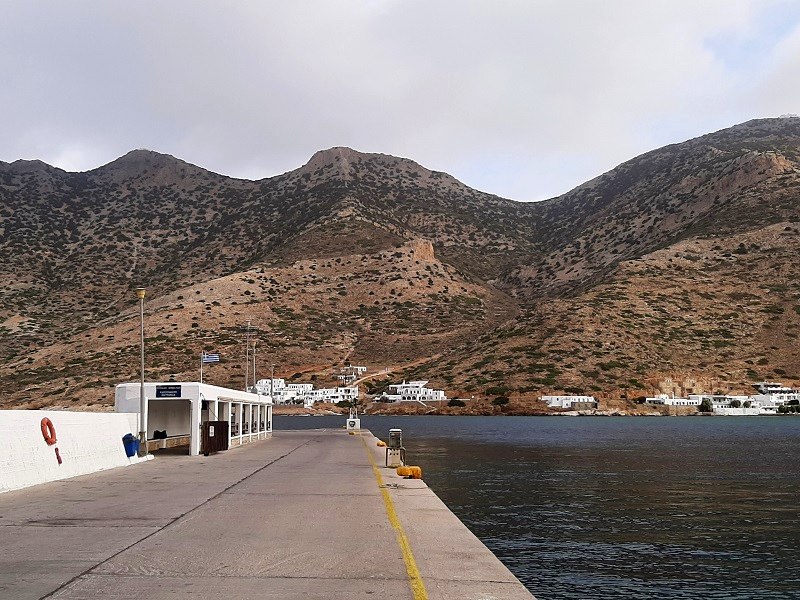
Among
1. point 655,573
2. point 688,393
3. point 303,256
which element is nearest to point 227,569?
point 655,573

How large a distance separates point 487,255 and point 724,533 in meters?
154

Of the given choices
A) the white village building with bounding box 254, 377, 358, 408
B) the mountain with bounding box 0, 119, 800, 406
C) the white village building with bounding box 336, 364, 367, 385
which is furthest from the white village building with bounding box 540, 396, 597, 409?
the white village building with bounding box 336, 364, 367, 385

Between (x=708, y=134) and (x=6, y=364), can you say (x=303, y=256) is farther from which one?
(x=708, y=134)

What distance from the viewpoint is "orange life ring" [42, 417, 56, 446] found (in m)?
23.3

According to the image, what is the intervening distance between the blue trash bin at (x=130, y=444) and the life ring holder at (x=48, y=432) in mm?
7522

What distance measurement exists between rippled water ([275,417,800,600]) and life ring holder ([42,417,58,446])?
12198mm

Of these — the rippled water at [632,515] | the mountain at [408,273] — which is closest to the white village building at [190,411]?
the rippled water at [632,515]

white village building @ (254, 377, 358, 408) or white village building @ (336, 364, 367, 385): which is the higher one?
white village building @ (336, 364, 367, 385)

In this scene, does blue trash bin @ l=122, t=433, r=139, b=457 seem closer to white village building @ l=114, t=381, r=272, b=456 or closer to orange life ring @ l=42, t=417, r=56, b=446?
white village building @ l=114, t=381, r=272, b=456

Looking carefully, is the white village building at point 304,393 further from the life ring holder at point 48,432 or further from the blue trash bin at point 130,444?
the life ring holder at point 48,432

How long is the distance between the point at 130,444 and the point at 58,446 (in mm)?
7535

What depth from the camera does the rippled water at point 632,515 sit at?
48.6 ft

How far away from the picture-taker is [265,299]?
420ft

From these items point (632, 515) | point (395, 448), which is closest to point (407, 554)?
point (632, 515)
